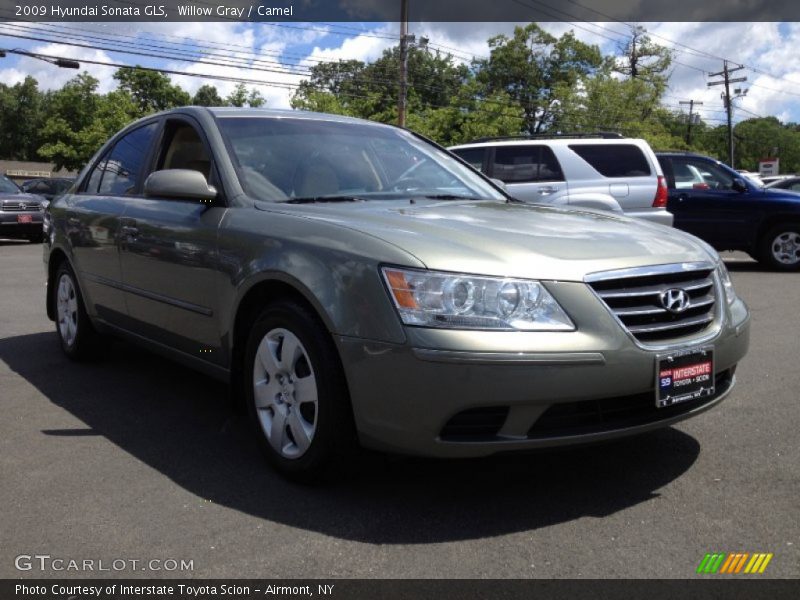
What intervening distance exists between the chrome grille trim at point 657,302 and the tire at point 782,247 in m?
9.86

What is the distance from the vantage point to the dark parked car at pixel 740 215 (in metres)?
12.2

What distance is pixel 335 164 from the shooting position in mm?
4262

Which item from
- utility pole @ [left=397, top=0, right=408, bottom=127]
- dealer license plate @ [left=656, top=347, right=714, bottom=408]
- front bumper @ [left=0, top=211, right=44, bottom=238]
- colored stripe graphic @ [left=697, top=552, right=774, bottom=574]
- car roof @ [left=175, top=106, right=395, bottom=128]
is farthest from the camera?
utility pole @ [left=397, top=0, right=408, bottom=127]

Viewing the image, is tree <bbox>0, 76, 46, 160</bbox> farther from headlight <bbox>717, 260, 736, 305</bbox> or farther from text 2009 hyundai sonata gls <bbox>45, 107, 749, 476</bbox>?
headlight <bbox>717, 260, 736, 305</bbox>

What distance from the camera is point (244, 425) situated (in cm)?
431

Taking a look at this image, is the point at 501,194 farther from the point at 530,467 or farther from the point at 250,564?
the point at 250,564

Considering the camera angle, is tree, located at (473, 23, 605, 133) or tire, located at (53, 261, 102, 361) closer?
tire, located at (53, 261, 102, 361)

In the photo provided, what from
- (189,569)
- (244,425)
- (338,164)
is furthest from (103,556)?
(338,164)

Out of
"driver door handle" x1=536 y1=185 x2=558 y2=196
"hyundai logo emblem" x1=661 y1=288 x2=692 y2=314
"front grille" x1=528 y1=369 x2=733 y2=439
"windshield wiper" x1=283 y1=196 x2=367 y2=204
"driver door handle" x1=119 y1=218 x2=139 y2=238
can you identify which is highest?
"windshield wiper" x1=283 y1=196 x2=367 y2=204

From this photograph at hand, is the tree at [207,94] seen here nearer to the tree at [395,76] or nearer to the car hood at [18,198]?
the tree at [395,76]

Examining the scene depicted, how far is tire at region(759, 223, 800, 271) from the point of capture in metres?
12.2

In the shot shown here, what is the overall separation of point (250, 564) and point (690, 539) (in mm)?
1512

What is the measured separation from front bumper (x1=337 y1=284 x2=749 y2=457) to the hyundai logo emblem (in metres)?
0.24

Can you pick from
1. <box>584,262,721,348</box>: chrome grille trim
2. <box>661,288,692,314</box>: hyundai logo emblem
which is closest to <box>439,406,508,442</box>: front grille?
<box>584,262,721,348</box>: chrome grille trim
